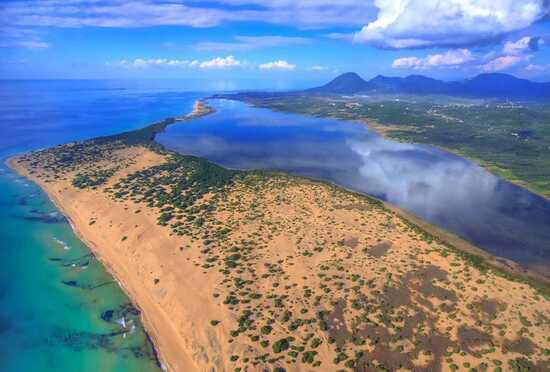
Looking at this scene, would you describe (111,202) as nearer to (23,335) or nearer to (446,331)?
(23,335)

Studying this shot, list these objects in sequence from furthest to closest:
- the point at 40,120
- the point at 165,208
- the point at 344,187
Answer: the point at 40,120 < the point at 344,187 < the point at 165,208

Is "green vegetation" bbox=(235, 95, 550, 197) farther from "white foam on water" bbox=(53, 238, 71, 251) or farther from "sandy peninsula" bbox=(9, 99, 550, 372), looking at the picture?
"white foam on water" bbox=(53, 238, 71, 251)

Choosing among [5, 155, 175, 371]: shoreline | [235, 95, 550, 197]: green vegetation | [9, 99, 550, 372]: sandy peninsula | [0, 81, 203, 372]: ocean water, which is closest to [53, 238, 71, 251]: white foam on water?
[0, 81, 203, 372]: ocean water

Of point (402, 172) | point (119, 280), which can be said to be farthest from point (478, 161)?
point (119, 280)

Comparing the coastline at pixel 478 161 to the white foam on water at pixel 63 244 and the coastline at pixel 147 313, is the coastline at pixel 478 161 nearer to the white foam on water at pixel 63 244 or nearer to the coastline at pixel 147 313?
the coastline at pixel 147 313

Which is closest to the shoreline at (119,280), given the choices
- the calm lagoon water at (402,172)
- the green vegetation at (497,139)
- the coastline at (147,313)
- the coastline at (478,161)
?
the coastline at (147,313)

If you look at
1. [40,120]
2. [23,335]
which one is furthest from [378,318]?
[40,120]
